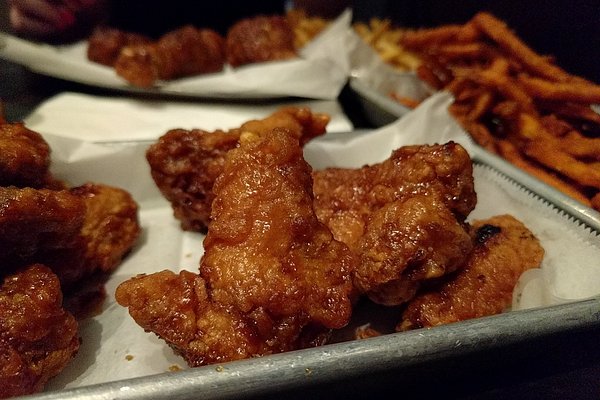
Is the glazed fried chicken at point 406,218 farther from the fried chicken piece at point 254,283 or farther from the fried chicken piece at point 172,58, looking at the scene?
the fried chicken piece at point 172,58

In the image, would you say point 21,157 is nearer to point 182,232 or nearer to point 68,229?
point 68,229

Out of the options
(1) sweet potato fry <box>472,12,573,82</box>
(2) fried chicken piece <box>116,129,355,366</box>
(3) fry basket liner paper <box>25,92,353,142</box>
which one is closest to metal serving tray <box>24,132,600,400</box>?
(2) fried chicken piece <box>116,129,355,366</box>

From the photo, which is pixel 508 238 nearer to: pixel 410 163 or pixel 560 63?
pixel 410 163

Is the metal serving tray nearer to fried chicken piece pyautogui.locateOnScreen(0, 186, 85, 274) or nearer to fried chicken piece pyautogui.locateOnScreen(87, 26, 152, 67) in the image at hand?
fried chicken piece pyautogui.locateOnScreen(0, 186, 85, 274)

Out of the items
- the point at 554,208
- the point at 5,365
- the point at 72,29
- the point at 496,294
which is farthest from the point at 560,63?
the point at 72,29

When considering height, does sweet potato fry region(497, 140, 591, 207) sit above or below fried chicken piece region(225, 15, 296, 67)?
above

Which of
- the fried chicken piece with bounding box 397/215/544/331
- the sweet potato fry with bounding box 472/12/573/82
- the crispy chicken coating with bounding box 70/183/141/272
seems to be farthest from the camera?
the sweet potato fry with bounding box 472/12/573/82

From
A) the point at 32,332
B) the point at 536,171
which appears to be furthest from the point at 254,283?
the point at 536,171
